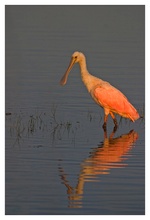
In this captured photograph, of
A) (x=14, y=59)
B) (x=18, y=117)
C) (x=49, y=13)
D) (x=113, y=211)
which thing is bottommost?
(x=113, y=211)

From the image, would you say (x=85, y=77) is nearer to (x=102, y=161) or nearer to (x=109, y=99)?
(x=109, y=99)

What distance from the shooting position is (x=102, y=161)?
12375 mm

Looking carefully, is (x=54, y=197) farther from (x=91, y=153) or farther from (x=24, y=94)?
(x=24, y=94)

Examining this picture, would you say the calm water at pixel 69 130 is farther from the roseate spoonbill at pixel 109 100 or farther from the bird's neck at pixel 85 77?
the bird's neck at pixel 85 77

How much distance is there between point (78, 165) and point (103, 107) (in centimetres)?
415

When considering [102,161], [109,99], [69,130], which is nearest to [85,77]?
[109,99]

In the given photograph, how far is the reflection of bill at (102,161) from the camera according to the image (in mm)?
10680

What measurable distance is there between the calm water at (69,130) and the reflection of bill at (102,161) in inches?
0.5

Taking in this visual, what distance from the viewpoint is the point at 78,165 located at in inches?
476

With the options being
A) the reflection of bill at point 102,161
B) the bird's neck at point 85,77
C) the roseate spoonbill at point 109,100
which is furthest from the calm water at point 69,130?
the bird's neck at point 85,77

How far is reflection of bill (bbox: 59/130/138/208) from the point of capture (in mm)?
10680

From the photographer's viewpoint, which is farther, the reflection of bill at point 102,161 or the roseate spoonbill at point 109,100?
the roseate spoonbill at point 109,100

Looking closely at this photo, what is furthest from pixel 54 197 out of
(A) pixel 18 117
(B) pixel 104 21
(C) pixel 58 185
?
(B) pixel 104 21

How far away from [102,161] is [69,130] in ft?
7.52
